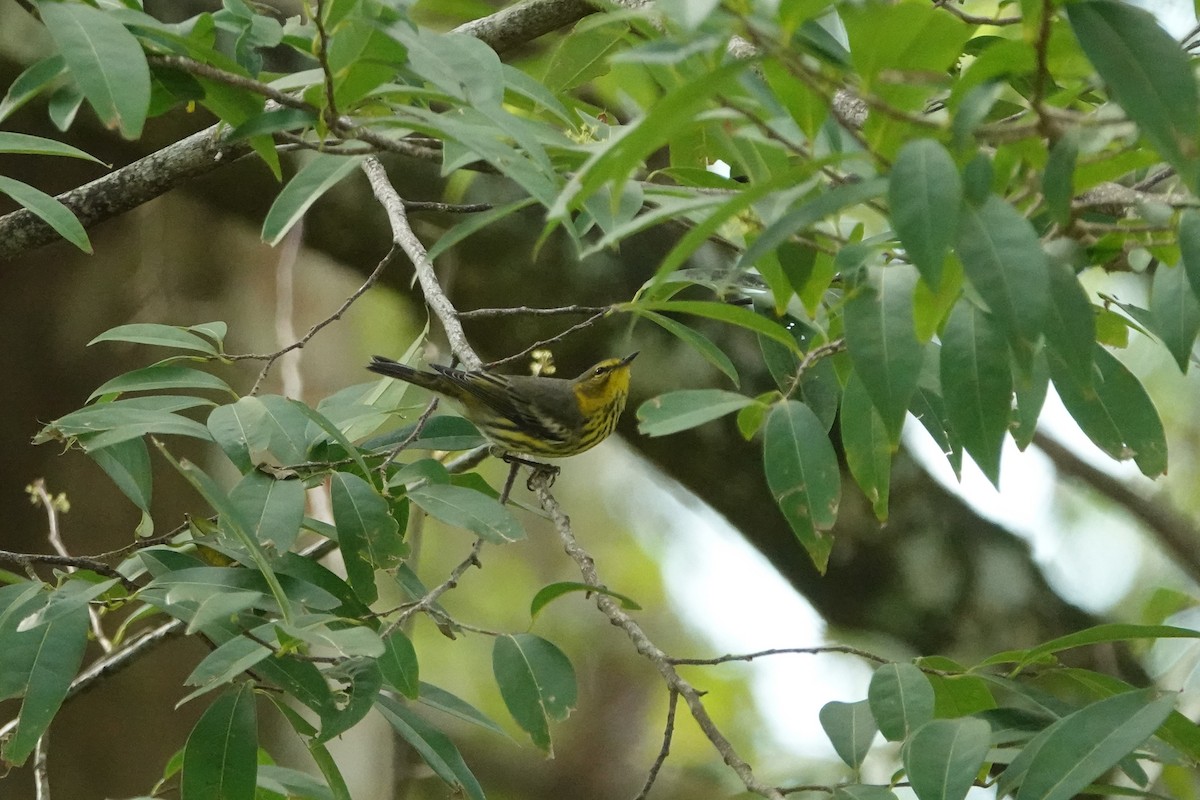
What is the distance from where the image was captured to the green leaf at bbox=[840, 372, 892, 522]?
1246 mm

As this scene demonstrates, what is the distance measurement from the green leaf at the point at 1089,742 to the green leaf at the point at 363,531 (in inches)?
28.9

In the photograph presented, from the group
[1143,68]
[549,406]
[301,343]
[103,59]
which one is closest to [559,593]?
[301,343]

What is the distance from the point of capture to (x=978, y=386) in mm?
939

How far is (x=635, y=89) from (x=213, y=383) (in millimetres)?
696

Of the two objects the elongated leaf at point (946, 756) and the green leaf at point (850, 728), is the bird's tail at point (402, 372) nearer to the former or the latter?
the green leaf at point (850, 728)

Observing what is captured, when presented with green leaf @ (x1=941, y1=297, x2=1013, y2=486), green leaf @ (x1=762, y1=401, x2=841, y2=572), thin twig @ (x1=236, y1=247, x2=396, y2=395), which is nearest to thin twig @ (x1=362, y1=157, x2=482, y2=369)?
thin twig @ (x1=236, y1=247, x2=396, y2=395)

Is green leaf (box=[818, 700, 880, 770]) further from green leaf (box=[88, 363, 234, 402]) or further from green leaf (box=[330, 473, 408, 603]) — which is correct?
green leaf (box=[88, 363, 234, 402])

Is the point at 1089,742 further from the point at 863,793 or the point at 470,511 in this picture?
the point at 470,511

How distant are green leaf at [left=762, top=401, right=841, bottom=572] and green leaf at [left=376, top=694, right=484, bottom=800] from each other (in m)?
0.54

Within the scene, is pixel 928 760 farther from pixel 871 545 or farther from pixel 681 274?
pixel 871 545

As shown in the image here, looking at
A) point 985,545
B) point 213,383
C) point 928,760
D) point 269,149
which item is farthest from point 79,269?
point 928,760

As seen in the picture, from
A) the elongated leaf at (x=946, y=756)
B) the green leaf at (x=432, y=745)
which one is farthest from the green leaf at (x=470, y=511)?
the elongated leaf at (x=946, y=756)

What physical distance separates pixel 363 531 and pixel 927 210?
2.72 ft

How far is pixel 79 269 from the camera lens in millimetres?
2883
